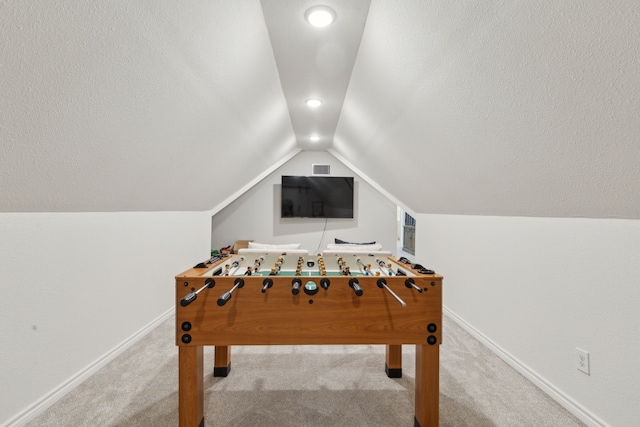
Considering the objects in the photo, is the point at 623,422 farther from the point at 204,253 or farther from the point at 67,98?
the point at 204,253

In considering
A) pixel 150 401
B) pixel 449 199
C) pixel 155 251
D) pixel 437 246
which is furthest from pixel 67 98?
pixel 437 246

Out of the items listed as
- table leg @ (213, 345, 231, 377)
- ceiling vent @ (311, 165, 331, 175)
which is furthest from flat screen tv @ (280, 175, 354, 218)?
table leg @ (213, 345, 231, 377)

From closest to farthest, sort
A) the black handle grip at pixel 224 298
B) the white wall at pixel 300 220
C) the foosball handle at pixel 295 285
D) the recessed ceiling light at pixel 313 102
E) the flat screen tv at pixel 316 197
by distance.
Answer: the black handle grip at pixel 224 298, the foosball handle at pixel 295 285, the recessed ceiling light at pixel 313 102, the flat screen tv at pixel 316 197, the white wall at pixel 300 220

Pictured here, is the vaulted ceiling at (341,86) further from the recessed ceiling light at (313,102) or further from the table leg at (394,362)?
Answer: the table leg at (394,362)

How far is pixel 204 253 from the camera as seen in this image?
163 inches

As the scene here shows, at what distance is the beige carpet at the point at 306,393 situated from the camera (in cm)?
162

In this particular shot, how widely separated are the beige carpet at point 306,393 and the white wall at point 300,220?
133 inches

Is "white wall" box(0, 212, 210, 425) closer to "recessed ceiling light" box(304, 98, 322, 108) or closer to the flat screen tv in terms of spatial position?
"recessed ceiling light" box(304, 98, 322, 108)

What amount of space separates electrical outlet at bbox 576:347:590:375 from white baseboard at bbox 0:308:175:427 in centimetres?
312

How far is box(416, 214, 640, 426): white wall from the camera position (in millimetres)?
1422

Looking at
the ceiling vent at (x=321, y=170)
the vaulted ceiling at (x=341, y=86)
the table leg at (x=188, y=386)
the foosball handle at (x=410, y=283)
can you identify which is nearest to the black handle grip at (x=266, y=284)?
the table leg at (x=188, y=386)

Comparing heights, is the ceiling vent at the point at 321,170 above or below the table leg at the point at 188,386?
above

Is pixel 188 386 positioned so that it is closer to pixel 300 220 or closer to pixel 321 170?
pixel 300 220

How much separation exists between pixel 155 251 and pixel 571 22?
10.8ft
